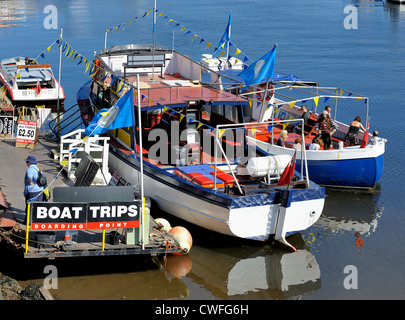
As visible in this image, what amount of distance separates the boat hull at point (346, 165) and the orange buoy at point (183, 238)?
243 inches

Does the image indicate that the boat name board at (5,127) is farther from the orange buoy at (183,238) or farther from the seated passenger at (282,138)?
the seated passenger at (282,138)

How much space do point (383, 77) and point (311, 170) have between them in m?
20.2

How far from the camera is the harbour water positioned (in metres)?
15.0

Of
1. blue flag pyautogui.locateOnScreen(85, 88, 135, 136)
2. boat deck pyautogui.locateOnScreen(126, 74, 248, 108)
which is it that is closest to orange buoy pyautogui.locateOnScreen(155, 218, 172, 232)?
blue flag pyautogui.locateOnScreen(85, 88, 135, 136)

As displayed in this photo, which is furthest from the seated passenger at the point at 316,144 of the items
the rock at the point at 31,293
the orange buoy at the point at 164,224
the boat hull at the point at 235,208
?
the rock at the point at 31,293

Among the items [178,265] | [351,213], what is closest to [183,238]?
[178,265]

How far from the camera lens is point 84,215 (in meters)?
14.0

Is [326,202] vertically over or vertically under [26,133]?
under

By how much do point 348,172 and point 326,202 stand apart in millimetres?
1313

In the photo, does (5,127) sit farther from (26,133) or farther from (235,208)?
(235,208)

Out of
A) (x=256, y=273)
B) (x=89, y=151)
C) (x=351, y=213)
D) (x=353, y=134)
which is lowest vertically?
(x=256, y=273)

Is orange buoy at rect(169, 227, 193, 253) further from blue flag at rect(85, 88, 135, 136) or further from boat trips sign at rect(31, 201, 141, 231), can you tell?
blue flag at rect(85, 88, 135, 136)

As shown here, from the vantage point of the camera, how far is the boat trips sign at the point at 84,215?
543 inches
